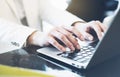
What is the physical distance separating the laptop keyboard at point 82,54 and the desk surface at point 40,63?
0.11 feet

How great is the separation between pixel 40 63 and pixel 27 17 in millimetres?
324

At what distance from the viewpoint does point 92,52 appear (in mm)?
720

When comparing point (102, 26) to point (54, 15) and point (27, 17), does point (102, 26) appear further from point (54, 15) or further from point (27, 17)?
point (27, 17)

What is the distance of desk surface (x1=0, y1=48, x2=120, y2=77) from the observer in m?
0.74

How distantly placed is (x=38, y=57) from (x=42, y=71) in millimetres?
90

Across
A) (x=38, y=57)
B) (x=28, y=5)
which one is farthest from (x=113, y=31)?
(x=28, y=5)

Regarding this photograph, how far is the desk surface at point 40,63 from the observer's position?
2.42ft

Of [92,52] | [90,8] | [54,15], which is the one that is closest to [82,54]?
[92,52]

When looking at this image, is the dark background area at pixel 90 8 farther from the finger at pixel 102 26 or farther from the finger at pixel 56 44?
the finger at pixel 56 44

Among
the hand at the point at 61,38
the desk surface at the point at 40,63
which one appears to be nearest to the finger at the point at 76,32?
the hand at the point at 61,38

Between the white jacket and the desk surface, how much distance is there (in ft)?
0.14

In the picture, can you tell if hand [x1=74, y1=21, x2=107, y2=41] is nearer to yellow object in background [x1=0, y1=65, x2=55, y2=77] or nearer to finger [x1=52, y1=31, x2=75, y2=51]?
finger [x1=52, y1=31, x2=75, y2=51]

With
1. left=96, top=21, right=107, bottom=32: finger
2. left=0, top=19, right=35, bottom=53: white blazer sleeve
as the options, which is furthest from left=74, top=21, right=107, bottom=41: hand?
left=0, top=19, right=35, bottom=53: white blazer sleeve

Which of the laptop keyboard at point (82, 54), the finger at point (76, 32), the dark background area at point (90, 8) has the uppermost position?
the dark background area at point (90, 8)
